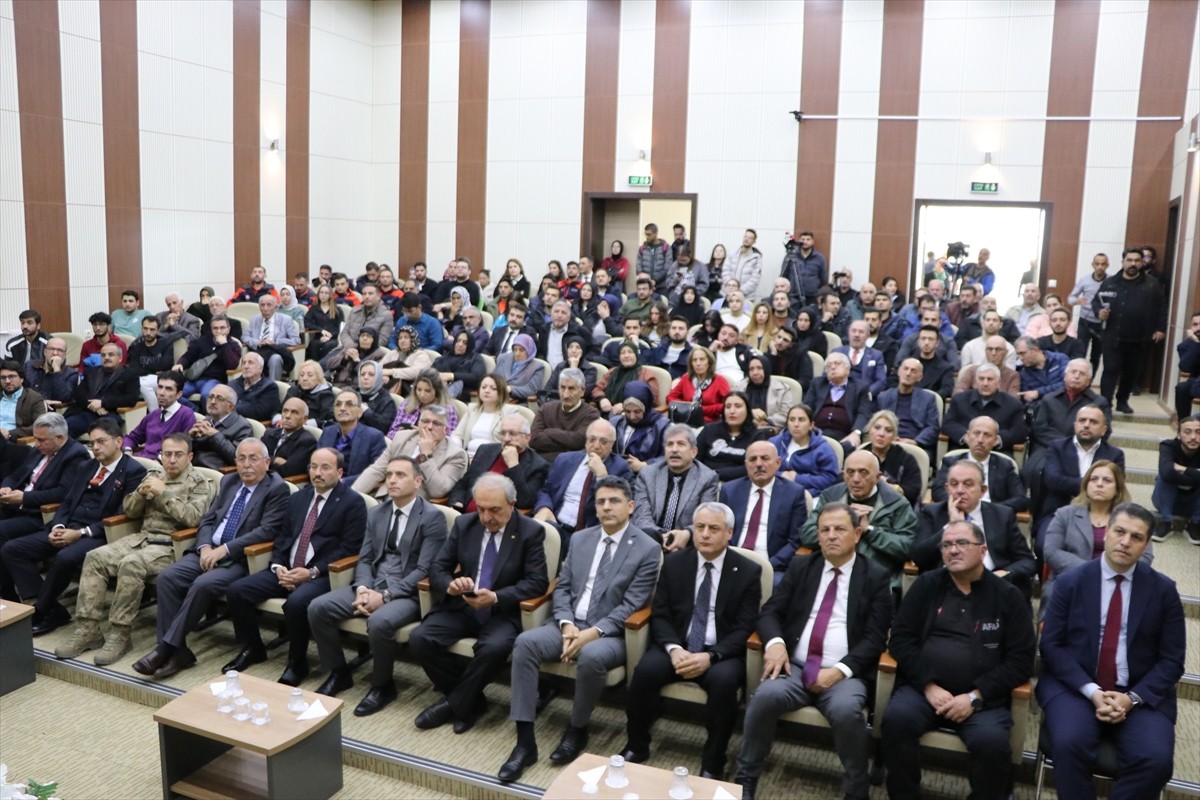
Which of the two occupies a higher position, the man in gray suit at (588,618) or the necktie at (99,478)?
the necktie at (99,478)

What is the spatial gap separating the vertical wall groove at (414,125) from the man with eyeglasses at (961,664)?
9.52 metres

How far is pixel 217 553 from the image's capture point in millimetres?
4469

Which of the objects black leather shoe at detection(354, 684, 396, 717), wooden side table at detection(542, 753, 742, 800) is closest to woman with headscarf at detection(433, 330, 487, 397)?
black leather shoe at detection(354, 684, 396, 717)

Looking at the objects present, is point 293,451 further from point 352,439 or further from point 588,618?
point 588,618

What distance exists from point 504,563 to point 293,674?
1.14 m

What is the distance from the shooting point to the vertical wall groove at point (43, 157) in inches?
318

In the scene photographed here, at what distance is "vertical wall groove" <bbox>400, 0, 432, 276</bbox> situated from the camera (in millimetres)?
11430

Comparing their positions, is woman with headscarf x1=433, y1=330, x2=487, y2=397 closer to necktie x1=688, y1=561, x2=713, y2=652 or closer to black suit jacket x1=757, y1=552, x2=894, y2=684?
necktie x1=688, y1=561, x2=713, y2=652

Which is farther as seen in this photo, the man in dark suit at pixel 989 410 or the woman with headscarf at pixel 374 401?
the woman with headscarf at pixel 374 401

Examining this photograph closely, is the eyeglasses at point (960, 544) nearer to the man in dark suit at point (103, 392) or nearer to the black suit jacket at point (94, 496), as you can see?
the black suit jacket at point (94, 496)

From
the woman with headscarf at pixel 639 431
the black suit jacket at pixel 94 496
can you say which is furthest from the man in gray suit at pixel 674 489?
the black suit jacket at pixel 94 496

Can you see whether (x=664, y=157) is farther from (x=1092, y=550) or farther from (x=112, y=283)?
(x=1092, y=550)

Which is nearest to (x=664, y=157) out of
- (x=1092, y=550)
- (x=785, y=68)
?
(x=785, y=68)

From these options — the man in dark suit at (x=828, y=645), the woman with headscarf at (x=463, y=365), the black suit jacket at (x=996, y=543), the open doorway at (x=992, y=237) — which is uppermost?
the open doorway at (x=992, y=237)
